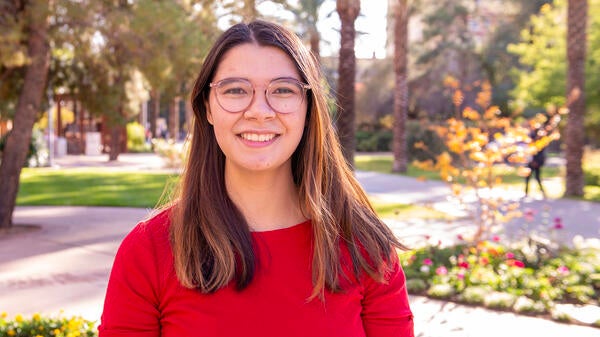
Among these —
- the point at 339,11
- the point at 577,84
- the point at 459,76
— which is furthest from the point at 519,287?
the point at 459,76

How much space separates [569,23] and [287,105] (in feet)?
49.6

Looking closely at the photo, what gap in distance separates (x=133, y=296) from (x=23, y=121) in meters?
8.89

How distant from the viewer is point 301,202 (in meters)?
1.98

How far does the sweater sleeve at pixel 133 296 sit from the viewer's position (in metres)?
1.68

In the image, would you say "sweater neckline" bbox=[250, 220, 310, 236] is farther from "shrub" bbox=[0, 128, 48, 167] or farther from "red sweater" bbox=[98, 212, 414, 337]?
"shrub" bbox=[0, 128, 48, 167]

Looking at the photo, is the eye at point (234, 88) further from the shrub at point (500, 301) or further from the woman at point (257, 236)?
the shrub at point (500, 301)

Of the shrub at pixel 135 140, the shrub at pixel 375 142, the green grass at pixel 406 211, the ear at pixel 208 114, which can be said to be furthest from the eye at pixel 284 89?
the shrub at pixel 375 142

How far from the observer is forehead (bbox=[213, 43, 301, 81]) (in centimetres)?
180

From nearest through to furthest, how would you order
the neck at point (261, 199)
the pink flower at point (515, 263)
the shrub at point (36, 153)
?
the neck at point (261, 199), the pink flower at point (515, 263), the shrub at point (36, 153)

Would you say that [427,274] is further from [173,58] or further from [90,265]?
[173,58]

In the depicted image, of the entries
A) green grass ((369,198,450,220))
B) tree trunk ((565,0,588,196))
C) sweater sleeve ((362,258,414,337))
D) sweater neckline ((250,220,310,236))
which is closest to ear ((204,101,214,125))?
sweater neckline ((250,220,310,236))

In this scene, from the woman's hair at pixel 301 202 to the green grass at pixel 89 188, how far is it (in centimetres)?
982

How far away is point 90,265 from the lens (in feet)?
25.1

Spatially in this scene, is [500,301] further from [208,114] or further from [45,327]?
[208,114]
